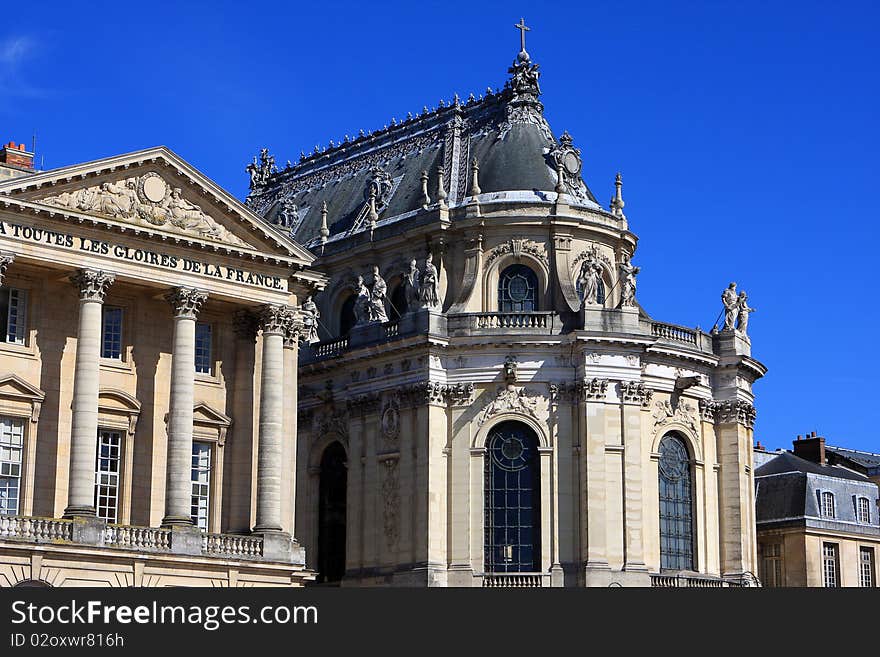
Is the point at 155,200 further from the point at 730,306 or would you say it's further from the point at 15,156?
the point at 730,306

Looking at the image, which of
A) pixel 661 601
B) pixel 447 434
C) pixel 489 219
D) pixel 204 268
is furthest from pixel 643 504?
pixel 661 601

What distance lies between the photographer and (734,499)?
187ft

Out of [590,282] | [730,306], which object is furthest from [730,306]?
[590,282]

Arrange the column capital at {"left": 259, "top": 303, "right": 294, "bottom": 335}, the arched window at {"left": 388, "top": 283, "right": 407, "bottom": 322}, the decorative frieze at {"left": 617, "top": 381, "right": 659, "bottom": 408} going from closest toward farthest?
the column capital at {"left": 259, "top": 303, "right": 294, "bottom": 335}, the decorative frieze at {"left": 617, "top": 381, "right": 659, "bottom": 408}, the arched window at {"left": 388, "top": 283, "right": 407, "bottom": 322}

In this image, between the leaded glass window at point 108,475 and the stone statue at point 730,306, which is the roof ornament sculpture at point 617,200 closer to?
the stone statue at point 730,306

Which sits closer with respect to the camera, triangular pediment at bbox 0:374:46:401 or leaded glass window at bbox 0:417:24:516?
leaded glass window at bbox 0:417:24:516

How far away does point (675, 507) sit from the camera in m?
55.4

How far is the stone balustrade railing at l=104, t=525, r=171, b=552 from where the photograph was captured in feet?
141

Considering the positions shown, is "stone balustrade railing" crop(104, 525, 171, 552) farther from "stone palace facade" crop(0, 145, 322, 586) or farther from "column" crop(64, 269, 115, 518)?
"column" crop(64, 269, 115, 518)

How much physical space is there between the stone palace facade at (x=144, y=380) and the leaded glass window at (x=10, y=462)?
4cm

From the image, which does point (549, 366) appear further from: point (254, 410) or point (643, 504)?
point (254, 410)

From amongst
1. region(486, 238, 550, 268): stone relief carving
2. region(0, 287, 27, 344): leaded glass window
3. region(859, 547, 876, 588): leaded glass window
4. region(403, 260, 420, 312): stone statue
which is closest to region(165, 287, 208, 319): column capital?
region(0, 287, 27, 344): leaded glass window

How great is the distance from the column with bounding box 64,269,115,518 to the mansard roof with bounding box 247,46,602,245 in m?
17.4

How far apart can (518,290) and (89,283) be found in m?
17.5
